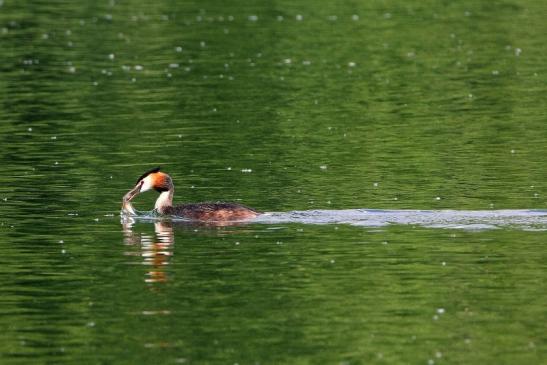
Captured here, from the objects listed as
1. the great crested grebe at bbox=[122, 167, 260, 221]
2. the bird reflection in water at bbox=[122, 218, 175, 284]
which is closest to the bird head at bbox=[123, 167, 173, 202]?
the great crested grebe at bbox=[122, 167, 260, 221]

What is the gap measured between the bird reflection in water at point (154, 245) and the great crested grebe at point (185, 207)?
29 cm

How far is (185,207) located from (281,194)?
2017mm

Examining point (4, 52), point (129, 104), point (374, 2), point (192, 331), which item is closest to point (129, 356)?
point (192, 331)

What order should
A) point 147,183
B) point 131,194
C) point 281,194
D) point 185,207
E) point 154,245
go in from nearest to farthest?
point 154,245 < point 185,207 < point 131,194 < point 147,183 < point 281,194

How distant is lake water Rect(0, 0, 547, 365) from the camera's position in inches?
609

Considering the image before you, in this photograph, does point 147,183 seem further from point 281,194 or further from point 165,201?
point 281,194

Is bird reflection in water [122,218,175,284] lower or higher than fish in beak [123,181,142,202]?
lower

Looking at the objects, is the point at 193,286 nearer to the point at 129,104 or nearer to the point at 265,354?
the point at 265,354

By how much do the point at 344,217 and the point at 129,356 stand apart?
679cm

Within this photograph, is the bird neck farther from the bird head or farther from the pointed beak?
the pointed beak

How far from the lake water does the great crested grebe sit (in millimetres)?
238

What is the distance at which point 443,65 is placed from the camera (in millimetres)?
39094

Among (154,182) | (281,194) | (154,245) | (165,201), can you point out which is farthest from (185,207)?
(281,194)

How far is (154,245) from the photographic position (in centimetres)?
1975
